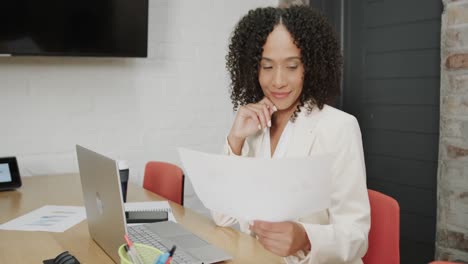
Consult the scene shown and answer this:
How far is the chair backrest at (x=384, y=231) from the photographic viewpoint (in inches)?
46.7

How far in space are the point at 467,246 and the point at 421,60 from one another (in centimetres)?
87

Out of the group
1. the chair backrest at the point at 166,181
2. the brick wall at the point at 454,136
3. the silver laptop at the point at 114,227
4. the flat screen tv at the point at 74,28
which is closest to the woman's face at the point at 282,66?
the silver laptop at the point at 114,227

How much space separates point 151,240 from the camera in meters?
1.15

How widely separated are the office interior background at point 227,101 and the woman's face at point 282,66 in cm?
93

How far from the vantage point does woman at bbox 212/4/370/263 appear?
113 cm

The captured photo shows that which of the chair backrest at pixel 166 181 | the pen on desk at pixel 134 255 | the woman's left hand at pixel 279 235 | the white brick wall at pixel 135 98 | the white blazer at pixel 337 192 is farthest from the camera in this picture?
the white brick wall at pixel 135 98

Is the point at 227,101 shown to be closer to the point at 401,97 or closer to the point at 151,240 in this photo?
the point at 401,97

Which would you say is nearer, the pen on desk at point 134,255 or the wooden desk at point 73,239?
the pen on desk at point 134,255

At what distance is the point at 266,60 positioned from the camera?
134 centimetres

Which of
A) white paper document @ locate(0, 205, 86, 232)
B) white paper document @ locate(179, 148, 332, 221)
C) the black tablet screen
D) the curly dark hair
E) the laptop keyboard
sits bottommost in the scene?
white paper document @ locate(0, 205, 86, 232)

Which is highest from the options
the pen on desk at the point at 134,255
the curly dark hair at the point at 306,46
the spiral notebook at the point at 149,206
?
the curly dark hair at the point at 306,46

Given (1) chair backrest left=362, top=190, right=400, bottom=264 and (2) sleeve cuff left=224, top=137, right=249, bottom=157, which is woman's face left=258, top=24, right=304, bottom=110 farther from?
(1) chair backrest left=362, top=190, right=400, bottom=264

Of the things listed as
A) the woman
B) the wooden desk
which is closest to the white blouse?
the woman

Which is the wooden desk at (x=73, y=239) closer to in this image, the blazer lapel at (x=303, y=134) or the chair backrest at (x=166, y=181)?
the chair backrest at (x=166, y=181)
